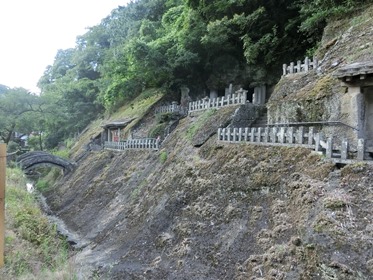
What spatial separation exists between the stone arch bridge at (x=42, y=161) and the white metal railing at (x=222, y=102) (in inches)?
767

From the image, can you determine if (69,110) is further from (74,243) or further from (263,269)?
(263,269)

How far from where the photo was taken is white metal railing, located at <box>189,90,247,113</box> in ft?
63.5

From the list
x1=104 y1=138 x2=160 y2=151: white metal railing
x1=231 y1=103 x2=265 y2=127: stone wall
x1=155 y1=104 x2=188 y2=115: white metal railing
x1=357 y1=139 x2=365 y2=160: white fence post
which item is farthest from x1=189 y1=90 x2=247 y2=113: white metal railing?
x1=357 y1=139 x2=365 y2=160: white fence post

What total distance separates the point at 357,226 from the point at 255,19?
18551 mm

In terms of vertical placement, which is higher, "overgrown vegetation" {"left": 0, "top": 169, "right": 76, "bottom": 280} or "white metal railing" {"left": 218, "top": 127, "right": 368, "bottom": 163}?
"white metal railing" {"left": 218, "top": 127, "right": 368, "bottom": 163}

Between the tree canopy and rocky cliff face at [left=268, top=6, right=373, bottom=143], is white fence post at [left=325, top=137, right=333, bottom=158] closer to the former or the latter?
rocky cliff face at [left=268, top=6, right=373, bottom=143]

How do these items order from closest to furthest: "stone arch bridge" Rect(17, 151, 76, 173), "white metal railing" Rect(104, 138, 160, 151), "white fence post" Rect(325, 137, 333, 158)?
"white fence post" Rect(325, 137, 333, 158)
"white metal railing" Rect(104, 138, 160, 151)
"stone arch bridge" Rect(17, 151, 76, 173)

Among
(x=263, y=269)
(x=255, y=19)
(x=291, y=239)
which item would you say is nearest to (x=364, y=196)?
→ (x=291, y=239)

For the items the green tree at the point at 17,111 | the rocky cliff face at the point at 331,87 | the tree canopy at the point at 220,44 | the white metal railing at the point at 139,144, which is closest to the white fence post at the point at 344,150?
the rocky cliff face at the point at 331,87

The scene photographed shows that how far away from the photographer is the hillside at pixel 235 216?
8070mm

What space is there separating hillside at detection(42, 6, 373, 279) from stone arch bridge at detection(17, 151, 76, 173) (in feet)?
58.0

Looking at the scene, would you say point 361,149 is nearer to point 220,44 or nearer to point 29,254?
point 29,254

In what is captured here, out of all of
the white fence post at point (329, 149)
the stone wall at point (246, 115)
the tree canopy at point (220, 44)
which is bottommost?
the white fence post at point (329, 149)

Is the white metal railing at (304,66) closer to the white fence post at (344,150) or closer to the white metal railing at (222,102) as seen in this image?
the white metal railing at (222,102)
